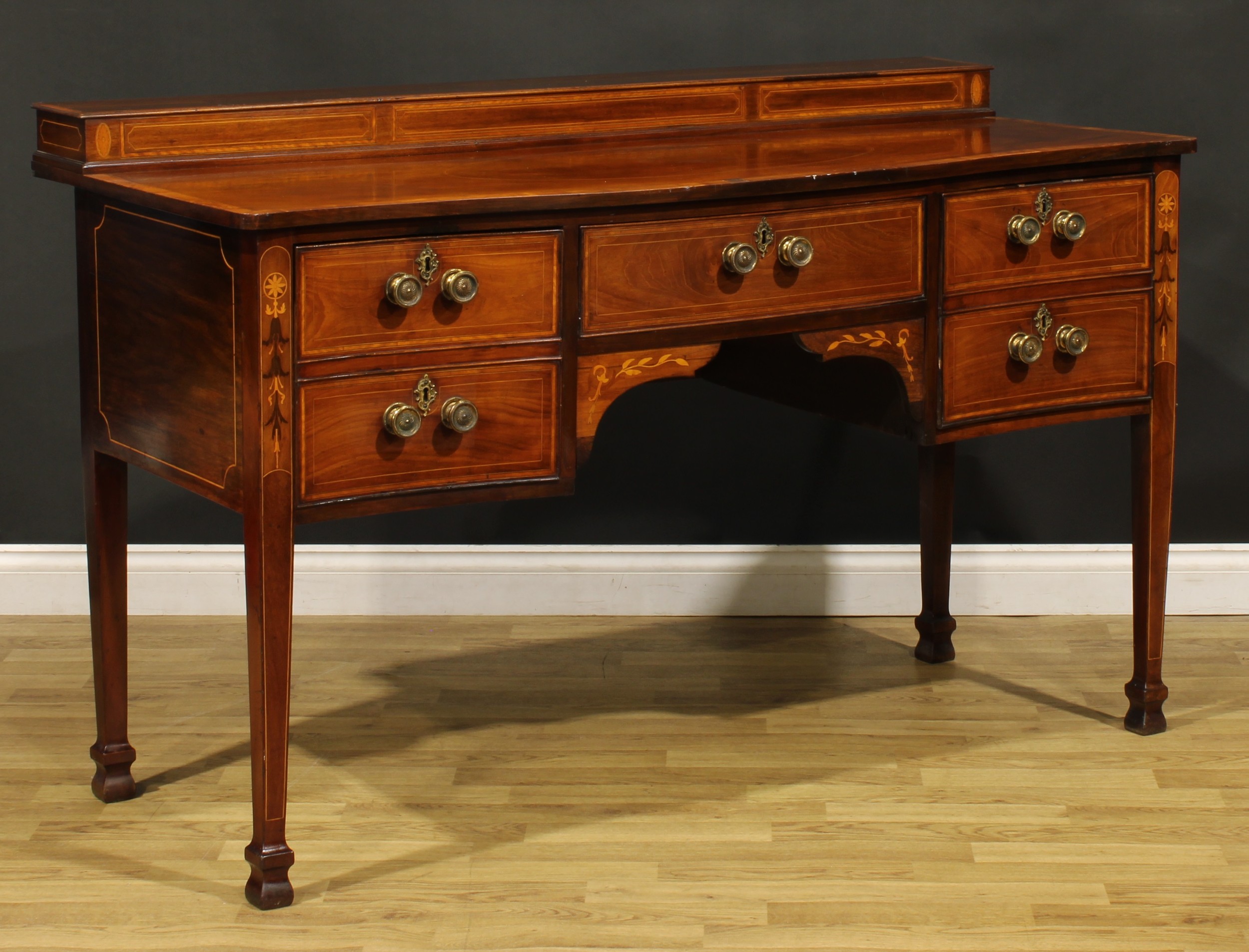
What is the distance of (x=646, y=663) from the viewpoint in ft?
11.6

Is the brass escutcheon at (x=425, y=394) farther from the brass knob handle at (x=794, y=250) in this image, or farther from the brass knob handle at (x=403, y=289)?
the brass knob handle at (x=794, y=250)

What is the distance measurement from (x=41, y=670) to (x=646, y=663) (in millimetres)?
1163

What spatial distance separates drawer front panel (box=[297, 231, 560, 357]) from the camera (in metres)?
2.36

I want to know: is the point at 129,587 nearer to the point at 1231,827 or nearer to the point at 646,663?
the point at 646,663

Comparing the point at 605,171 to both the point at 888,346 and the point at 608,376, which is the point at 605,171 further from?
the point at 888,346

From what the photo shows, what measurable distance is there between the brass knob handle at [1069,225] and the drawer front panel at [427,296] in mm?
877

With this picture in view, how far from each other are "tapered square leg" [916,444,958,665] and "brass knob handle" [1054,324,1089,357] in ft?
1.95

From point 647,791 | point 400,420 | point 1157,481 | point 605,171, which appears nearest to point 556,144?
point 605,171

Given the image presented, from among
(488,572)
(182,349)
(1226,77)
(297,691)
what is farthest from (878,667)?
(182,349)

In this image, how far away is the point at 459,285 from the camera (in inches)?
95.3

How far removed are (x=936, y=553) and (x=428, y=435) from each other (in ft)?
4.64

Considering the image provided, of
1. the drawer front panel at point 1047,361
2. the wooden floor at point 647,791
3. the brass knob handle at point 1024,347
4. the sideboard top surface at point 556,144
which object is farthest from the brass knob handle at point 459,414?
the brass knob handle at point 1024,347

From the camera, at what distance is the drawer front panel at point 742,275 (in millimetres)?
2547

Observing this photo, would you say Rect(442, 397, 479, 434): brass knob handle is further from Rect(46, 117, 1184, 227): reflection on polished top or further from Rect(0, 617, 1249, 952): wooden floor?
Rect(0, 617, 1249, 952): wooden floor
